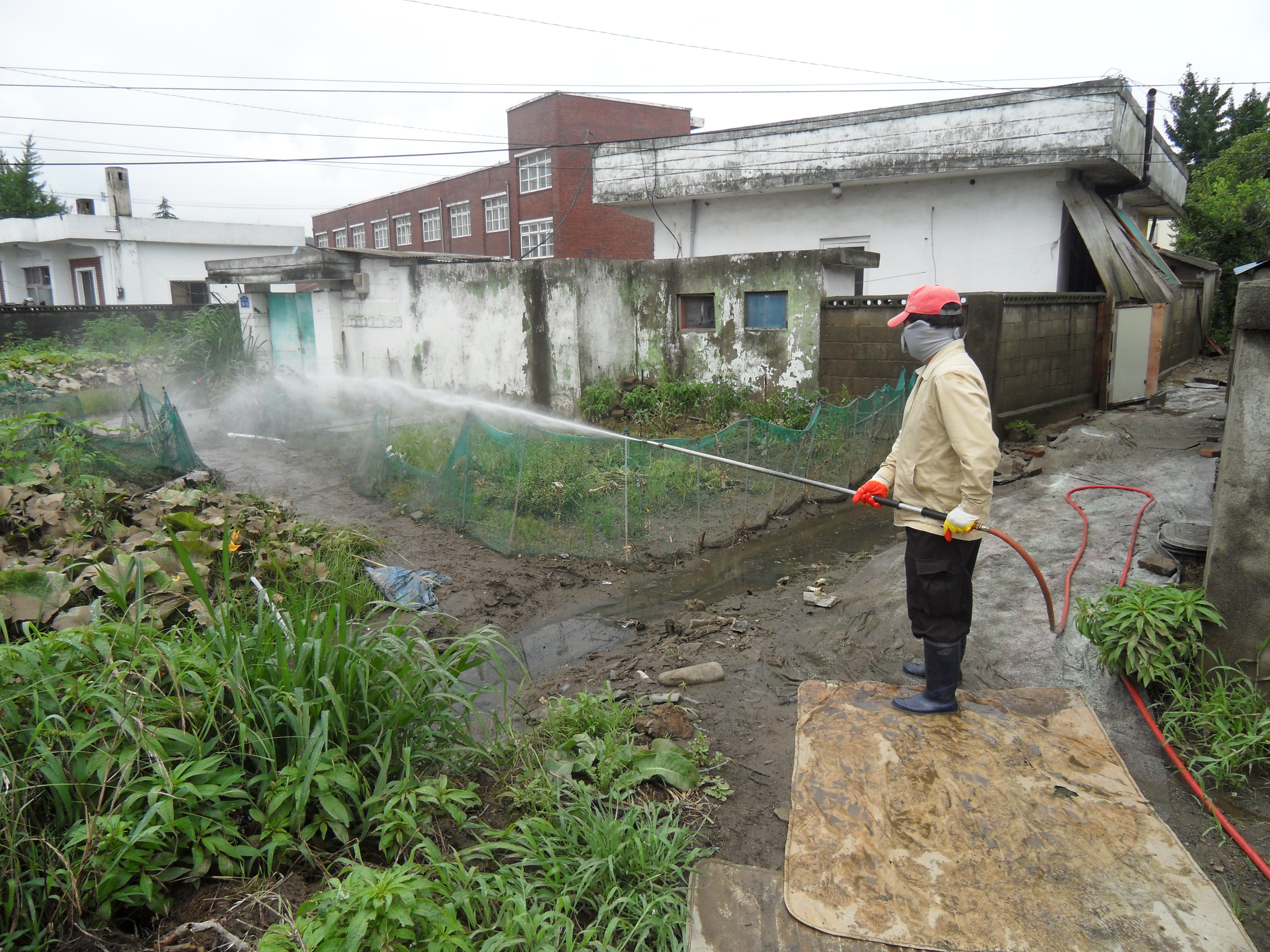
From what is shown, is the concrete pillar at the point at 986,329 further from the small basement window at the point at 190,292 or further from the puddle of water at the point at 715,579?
the small basement window at the point at 190,292

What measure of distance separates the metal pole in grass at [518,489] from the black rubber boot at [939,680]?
14.7 ft

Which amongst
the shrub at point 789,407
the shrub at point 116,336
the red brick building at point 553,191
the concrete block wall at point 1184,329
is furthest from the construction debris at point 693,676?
the red brick building at point 553,191

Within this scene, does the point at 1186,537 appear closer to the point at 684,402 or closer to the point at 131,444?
the point at 684,402

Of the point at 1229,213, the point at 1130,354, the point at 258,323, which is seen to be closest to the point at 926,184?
the point at 1130,354

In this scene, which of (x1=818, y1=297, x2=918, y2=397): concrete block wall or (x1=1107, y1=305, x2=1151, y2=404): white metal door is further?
(x1=1107, y1=305, x2=1151, y2=404): white metal door

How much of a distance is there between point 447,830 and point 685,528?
16.4ft

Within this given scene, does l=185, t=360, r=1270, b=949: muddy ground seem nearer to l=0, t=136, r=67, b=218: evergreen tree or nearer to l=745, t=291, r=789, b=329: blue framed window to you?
l=745, t=291, r=789, b=329: blue framed window

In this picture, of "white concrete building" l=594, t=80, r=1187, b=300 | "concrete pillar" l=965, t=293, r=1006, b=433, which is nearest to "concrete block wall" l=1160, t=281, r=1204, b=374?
"white concrete building" l=594, t=80, r=1187, b=300

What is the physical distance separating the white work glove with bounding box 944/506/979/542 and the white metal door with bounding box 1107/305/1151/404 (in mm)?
10874

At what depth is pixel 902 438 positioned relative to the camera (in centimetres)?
384

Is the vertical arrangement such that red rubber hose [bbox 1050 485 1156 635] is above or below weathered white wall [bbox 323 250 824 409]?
below

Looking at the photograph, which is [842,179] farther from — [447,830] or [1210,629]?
[447,830]

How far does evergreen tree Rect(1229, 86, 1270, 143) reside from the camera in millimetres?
26469

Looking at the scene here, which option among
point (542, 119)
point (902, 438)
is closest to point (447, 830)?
point (902, 438)
